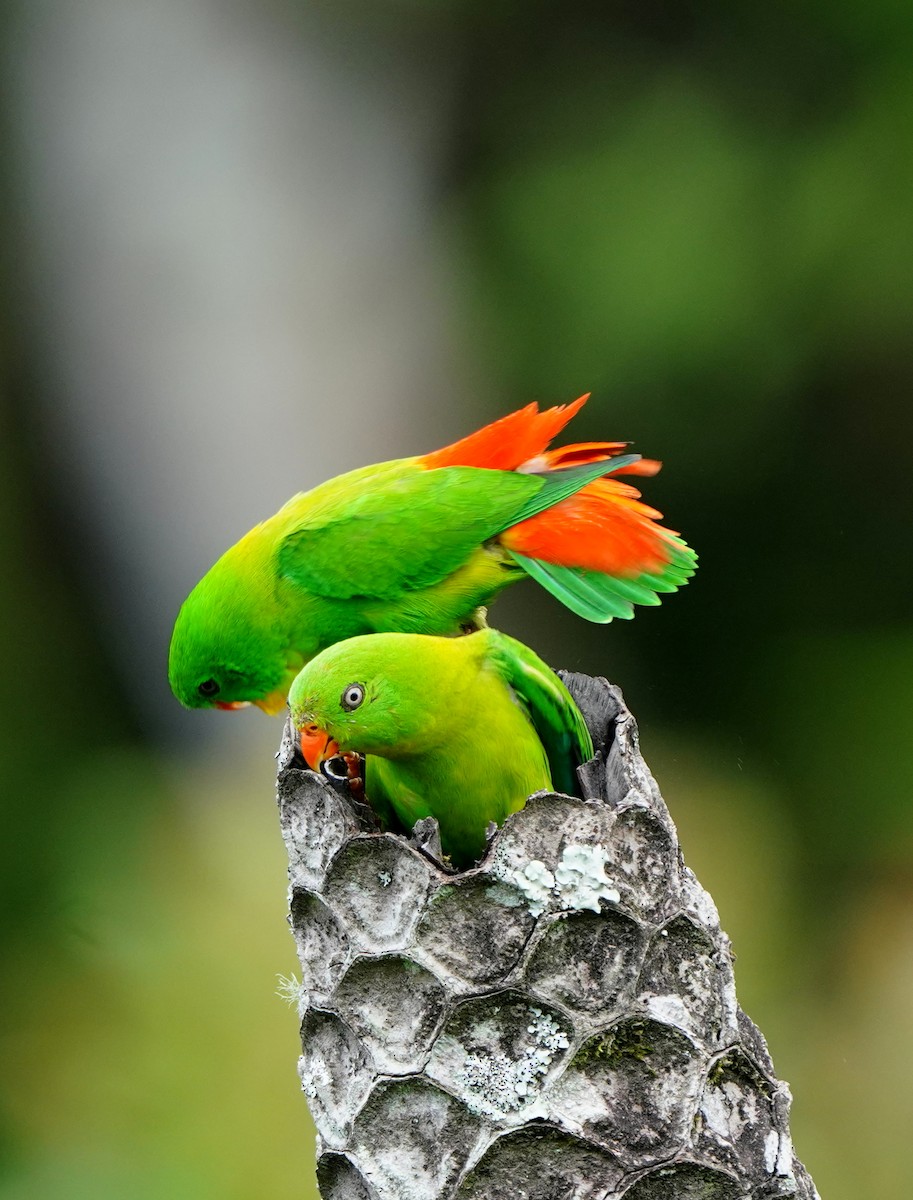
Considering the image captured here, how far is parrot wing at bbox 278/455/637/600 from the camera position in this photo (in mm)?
2248

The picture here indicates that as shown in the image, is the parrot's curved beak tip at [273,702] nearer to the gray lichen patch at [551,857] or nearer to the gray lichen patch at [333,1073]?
the gray lichen patch at [333,1073]

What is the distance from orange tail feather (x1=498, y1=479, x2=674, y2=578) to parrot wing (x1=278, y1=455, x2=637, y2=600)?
0.13 ft

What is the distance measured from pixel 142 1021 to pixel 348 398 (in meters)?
2.17

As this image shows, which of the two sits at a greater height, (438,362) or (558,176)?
(558,176)

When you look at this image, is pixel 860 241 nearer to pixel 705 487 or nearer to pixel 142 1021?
pixel 705 487

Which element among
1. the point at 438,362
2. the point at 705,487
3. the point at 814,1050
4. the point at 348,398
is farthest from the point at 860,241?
the point at 814,1050

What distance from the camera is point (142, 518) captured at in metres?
4.50

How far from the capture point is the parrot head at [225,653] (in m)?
2.27

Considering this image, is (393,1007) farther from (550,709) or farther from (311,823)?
(550,709)

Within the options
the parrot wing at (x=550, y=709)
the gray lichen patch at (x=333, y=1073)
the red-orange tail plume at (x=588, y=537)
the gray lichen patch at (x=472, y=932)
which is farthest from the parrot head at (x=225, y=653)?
the gray lichen patch at (x=472, y=932)

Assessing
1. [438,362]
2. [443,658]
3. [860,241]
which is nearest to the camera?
[443,658]

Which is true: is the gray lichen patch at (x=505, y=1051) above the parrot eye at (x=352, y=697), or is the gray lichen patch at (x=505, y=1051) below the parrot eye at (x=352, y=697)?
below

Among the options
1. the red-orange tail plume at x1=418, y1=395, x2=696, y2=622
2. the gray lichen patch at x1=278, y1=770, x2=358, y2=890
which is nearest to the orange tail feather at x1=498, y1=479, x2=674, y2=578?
the red-orange tail plume at x1=418, y1=395, x2=696, y2=622

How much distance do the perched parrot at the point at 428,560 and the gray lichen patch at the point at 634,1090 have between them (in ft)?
3.38
